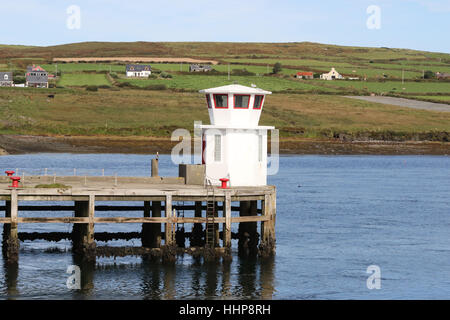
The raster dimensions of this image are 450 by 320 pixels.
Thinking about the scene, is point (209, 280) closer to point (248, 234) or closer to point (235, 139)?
point (248, 234)

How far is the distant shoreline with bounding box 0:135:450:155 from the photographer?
111 meters

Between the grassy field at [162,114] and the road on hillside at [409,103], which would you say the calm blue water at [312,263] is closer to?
the grassy field at [162,114]

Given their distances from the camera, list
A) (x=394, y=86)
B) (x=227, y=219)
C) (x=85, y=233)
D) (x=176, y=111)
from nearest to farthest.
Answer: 1. (x=227, y=219)
2. (x=85, y=233)
3. (x=176, y=111)
4. (x=394, y=86)

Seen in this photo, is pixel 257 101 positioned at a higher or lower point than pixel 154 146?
higher

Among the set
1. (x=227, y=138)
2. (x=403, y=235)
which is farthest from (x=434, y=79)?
(x=227, y=138)

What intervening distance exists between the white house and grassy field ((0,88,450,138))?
77.6 metres

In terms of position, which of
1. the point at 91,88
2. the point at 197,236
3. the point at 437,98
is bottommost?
the point at 197,236

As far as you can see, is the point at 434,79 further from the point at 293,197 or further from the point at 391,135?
the point at 293,197

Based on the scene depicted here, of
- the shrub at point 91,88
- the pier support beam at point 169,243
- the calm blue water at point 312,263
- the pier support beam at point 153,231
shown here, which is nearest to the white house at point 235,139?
the pier support beam at point 153,231

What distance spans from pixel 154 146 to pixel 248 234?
70424 millimetres

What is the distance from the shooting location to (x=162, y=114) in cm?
13475

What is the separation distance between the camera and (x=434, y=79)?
19888 centimetres

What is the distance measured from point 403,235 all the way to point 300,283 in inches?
659

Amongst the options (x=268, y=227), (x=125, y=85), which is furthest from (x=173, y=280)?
(x=125, y=85)
